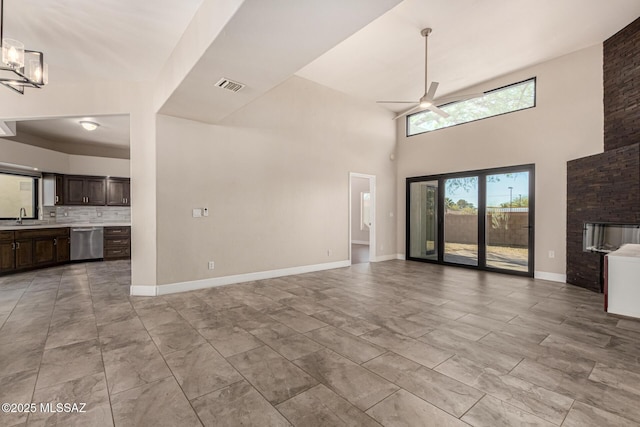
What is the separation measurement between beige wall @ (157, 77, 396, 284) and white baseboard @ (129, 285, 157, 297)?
0.18 m

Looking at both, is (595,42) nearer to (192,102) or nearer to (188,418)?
(192,102)

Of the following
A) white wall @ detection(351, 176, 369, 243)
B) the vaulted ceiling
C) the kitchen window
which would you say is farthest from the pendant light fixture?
white wall @ detection(351, 176, 369, 243)

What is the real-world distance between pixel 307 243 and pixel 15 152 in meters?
6.37

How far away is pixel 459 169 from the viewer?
6.49m

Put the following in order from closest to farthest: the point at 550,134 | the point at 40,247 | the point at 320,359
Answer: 1. the point at 320,359
2. the point at 550,134
3. the point at 40,247

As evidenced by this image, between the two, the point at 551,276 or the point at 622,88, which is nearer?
the point at 622,88

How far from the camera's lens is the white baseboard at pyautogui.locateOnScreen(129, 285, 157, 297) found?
425cm

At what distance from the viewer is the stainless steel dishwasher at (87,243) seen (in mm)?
7000

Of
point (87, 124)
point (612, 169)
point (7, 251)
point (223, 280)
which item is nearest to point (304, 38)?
point (223, 280)

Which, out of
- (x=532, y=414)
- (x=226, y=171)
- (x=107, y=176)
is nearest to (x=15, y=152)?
(x=107, y=176)

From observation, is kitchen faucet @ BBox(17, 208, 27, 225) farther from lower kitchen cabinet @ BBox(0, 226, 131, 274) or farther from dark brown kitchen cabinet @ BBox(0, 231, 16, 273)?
dark brown kitchen cabinet @ BBox(0, 231, 16, 273)

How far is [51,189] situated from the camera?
7082 millimetres

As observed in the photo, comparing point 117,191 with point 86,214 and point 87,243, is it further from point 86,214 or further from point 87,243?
point 87,243

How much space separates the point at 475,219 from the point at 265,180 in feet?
15.0
